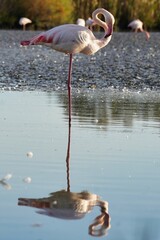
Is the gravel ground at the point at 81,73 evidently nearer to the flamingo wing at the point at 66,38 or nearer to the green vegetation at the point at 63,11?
the flamingo wing at the point at 66,38

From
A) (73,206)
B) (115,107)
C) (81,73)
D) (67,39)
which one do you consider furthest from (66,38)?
(81,73)

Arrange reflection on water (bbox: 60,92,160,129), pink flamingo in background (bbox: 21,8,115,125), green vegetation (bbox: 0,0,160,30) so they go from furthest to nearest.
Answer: green vegetation (bbox: 0,0,160,30), pink flamingo in background (bbox: 21,8,115,125), reflection on water (bbox: 60,92,160,129)

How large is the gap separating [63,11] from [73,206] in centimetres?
4822

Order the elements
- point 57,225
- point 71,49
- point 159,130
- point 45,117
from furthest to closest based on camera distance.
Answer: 1. point 71,49
2. point 45,117
3. point 159,130
4. point 57,225

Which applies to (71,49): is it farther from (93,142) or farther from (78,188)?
(78,188)

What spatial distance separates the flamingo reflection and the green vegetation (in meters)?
46.7

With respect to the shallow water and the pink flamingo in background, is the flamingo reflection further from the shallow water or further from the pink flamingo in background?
the pink flamingo in background

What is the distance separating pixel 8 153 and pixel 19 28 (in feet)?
151

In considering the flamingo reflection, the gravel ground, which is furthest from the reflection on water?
the flamingo reflection

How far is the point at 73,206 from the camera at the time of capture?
567 cm

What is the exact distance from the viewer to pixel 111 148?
7.96 metres

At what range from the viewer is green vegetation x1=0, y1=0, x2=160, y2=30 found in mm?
52781

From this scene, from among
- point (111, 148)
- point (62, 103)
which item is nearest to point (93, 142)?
point (111, 148)

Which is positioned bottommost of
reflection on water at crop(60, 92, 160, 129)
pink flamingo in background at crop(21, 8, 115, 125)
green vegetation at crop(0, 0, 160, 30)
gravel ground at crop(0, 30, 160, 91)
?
green vegetation at crop(0, 0, 160, 30)
